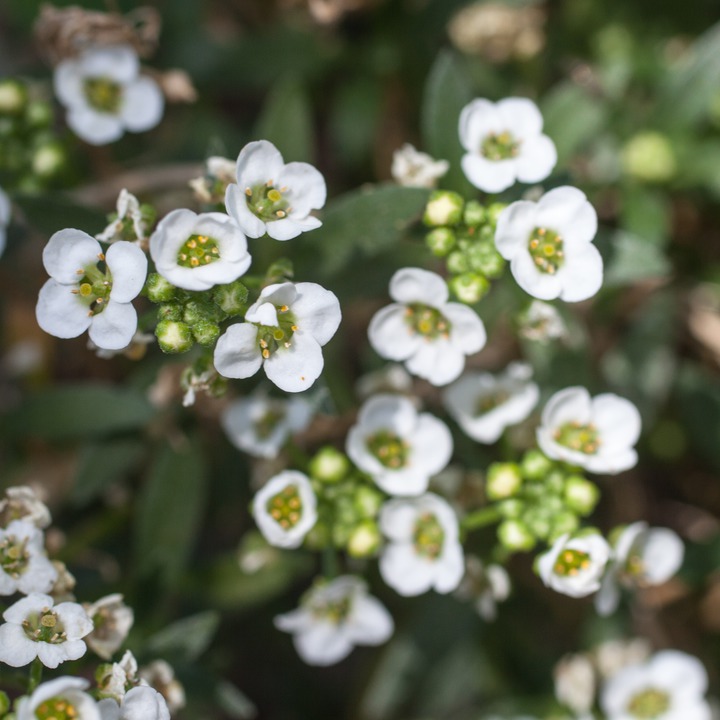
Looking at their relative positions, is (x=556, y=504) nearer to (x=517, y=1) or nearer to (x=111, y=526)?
(x=111, y=526)

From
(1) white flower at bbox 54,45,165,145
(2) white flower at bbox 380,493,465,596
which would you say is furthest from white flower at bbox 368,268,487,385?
(1) white flower at bbox 54,45,165,145

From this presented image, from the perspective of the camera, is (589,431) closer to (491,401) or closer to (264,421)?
(491,401)

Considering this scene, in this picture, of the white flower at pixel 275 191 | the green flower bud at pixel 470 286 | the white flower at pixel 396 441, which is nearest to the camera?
the white flower at pixel 275 191

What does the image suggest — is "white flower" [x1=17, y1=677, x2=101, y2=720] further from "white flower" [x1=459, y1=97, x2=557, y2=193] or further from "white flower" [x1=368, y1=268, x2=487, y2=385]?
"white flower" [x1=459, y1=97, x2=557, y2=193]

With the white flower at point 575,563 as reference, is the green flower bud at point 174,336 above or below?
above

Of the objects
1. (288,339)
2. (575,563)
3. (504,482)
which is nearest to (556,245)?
(504,482)

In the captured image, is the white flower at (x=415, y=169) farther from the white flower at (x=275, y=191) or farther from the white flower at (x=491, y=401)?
the white flower at (x=491, y=401)

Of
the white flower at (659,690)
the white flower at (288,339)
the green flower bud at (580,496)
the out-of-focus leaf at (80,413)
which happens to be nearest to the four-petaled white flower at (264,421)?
the out-of-focus leaf at (80,413)
